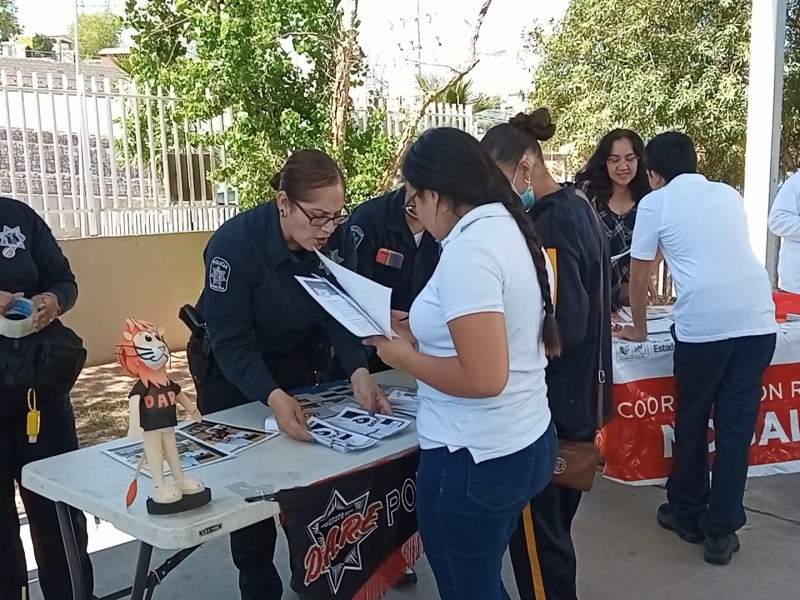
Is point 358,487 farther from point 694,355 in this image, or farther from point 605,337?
point 694,355

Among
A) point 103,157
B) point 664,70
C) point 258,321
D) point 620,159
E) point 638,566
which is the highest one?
point 664,70

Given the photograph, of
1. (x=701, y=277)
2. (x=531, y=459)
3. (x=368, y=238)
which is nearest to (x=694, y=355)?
(x=701, y=277)

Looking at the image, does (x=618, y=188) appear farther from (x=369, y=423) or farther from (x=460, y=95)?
(x=460, y=95)

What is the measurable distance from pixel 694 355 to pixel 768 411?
2.39ft

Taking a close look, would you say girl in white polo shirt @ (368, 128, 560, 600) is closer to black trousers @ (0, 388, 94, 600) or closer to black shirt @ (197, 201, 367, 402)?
black shirt @ (197, 201, 367, 402)

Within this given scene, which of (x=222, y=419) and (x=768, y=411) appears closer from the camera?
(x=222, y=419)

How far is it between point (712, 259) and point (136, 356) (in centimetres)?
205

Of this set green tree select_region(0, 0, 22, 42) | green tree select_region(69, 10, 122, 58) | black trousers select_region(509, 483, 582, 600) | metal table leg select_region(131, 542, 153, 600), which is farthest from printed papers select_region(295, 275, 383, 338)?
green tree select_region(69, 10, 122, 58)

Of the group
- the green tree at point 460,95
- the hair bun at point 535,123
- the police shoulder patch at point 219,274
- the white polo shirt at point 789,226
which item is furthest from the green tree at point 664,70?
the police shoulder patch at point 219,274

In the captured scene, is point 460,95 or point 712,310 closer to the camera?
point 712,310

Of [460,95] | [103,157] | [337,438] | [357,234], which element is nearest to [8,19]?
[460,95]

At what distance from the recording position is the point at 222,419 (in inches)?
87.2

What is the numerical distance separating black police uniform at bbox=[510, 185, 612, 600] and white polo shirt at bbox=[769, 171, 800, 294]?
1.92 metres

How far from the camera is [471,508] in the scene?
5.28ft
